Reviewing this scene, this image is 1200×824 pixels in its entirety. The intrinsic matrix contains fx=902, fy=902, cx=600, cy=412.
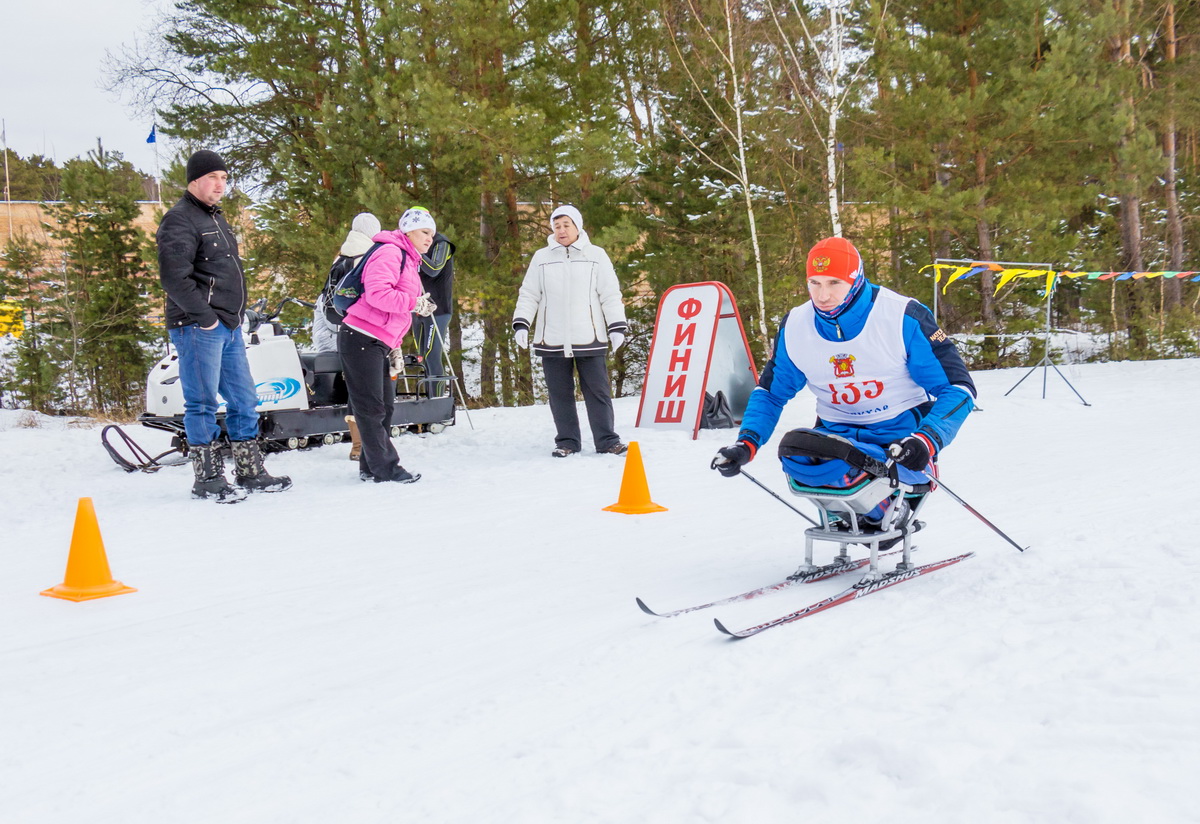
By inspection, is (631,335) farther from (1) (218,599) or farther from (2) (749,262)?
(1) (218,599)

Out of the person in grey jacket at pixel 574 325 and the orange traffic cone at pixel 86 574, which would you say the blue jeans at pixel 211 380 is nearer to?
the orange traffic cone at pixel 86 574

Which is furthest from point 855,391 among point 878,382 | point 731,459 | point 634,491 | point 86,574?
point 86,574

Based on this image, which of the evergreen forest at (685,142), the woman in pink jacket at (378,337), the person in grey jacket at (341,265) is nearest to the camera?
the woman in pink jacket at (378,337)

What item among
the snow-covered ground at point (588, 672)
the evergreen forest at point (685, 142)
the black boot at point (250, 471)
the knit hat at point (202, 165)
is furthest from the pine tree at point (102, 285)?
the snow-covered ground at point (588, 672)

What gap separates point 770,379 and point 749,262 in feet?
45.1

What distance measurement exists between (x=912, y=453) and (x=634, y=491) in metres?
2.29

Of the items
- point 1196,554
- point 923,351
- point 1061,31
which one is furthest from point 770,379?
point 1061,31

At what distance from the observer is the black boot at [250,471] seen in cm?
565

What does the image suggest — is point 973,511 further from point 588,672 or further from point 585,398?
point 585,398

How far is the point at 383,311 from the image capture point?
5.85 metres

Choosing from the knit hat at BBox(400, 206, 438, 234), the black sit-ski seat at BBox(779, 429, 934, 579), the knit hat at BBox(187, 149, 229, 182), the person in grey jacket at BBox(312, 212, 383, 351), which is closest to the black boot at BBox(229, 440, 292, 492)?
the person in grey jacket at BBox(312, 212, 383, 351)

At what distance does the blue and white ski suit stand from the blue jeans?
332 cm

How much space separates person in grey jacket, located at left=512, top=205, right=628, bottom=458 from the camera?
7004 millimetres

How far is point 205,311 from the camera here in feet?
16.8
